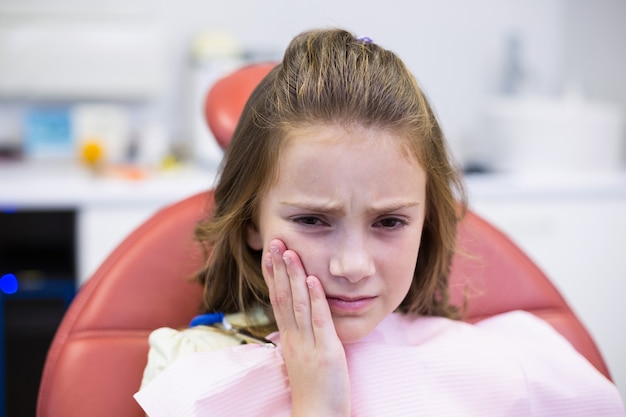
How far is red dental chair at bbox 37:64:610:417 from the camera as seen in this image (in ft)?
3.51

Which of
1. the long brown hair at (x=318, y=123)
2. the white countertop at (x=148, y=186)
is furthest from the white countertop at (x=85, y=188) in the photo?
the long brown hair at (x=318, y=123)

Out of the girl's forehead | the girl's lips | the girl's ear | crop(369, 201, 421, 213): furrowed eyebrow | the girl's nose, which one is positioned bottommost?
the girl's lips

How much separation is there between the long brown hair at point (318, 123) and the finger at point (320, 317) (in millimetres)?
126

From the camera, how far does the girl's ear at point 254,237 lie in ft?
3.42

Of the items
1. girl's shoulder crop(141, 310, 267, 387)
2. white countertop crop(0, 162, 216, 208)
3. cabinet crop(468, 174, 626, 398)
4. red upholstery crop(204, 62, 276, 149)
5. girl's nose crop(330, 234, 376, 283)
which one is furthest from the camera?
cabinet crop(468, 174, 626, 398)

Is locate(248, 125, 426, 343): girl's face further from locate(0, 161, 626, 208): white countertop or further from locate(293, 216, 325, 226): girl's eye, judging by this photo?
locate(0, 161, 626, 208): white countertop

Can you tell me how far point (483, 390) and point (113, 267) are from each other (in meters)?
0.50

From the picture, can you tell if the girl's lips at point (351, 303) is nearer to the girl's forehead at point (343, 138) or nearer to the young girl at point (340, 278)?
the young girl at point (340, 278)

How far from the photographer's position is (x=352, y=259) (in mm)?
886

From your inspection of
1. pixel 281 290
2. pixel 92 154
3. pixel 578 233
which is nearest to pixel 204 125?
pixel 92 154

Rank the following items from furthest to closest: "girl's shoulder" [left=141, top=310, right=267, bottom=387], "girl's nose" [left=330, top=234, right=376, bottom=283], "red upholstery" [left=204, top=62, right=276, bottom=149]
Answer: "red upholstery" [left=204, top=62, right=276, bottom=149] → "girl's shoulder" [left=141, top=310, right=267, bottom=387] → "girl's nose" [left=330, top=234, right=376, bottom=283]

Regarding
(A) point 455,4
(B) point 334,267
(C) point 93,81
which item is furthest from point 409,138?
(A) point 455,4

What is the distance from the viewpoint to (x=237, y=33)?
246 cm

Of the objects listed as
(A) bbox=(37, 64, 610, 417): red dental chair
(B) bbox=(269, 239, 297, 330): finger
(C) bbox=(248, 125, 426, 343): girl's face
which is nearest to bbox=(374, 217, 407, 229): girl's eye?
(C) bbox=(248, 125, 426, 343): girl's face
